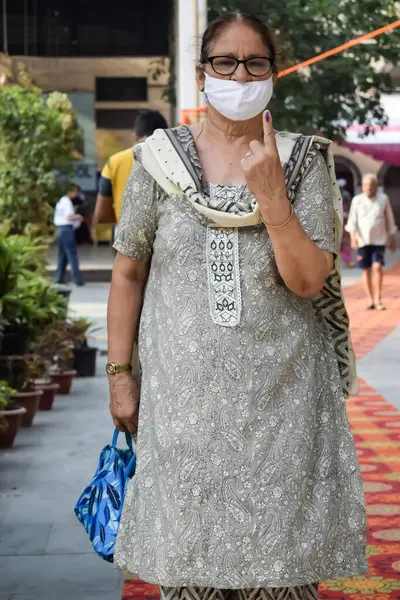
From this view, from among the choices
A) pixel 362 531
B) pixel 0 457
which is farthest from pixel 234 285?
pixel 0 457

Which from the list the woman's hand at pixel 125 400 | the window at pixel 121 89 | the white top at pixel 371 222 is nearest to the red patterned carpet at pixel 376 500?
the woman's hand at pixel 125 400

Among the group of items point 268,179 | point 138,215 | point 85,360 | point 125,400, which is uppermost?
point 268,179

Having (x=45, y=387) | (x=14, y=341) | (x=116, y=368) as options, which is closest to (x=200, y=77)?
(x=116, y=368)

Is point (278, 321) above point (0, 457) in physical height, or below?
above

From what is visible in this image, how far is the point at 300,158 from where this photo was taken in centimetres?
303

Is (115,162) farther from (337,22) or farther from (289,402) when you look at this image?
(337,22)

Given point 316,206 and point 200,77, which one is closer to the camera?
point 316,206

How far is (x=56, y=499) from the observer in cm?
620

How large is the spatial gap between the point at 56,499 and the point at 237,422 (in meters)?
3.45

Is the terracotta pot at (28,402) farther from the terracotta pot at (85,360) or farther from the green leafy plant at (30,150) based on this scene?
the green leafy plant at (30,150)

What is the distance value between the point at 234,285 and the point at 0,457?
15.0 feet

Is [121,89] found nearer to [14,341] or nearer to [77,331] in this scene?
[77,331]

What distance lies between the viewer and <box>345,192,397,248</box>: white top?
15.8m

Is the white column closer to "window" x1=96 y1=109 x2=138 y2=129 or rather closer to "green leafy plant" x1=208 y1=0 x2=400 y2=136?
"green leafy plant" x1=208 y1=0 x2=400 y2=136
